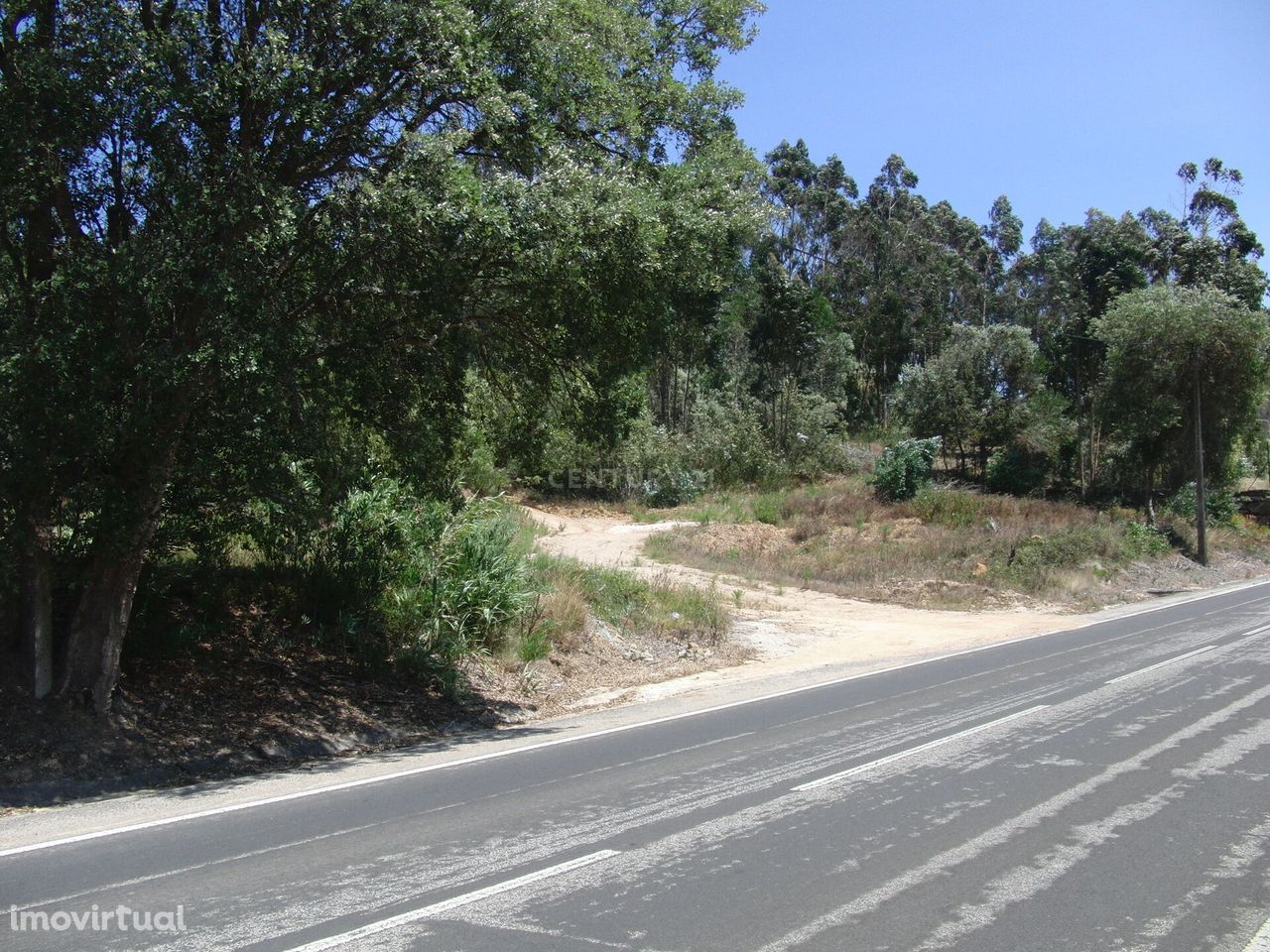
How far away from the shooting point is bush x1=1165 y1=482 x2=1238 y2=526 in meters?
39.4

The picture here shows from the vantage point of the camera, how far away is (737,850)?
20.2 feet

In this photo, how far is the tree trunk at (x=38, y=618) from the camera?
9.08m

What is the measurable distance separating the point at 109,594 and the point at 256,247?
11.6 feet

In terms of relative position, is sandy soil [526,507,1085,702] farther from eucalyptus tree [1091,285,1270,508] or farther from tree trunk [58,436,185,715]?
eucalyptus tree [1091,285,1270,508]

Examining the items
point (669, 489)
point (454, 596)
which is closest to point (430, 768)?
point (454, 596)

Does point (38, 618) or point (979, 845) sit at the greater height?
point (38, 618)

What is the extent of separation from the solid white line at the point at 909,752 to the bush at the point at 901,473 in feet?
94.3

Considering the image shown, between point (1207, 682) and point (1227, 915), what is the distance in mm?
8338

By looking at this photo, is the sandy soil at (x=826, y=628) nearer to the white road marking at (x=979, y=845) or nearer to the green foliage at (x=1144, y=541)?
the white road marking at (x=979, y=845)

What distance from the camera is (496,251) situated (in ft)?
31.8

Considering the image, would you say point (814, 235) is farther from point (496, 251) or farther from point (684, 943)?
point (684, 943)

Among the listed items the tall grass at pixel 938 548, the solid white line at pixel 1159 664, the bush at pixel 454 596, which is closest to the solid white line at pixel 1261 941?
the solid white line at pixel 1159 664

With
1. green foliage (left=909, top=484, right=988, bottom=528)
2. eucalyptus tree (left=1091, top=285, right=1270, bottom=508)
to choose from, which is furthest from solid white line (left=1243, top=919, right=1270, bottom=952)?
eucalyptus tree (left=1091, top=285, right=1270, bottom=508)

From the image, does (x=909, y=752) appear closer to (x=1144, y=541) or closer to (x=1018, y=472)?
(x=1144, y=541)
